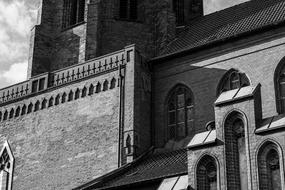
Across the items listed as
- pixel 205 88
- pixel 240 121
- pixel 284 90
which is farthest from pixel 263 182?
pixel 205 88

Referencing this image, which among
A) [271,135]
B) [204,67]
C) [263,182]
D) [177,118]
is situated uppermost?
[204,67]

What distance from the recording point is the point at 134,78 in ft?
75.6

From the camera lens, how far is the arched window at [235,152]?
1366cm

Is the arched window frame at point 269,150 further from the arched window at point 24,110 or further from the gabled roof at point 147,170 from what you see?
the arched window at point 24,110

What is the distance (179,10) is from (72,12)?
5758 millimetres

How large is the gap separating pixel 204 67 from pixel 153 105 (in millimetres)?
2589

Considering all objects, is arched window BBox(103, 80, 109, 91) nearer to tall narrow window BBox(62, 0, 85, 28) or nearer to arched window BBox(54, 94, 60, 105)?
arched window BBox(54, 94, 60, 105)

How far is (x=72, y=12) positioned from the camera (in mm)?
28984

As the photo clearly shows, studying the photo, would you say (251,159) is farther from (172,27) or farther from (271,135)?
(172,27)

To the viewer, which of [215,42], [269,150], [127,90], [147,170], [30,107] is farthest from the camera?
[30,107]

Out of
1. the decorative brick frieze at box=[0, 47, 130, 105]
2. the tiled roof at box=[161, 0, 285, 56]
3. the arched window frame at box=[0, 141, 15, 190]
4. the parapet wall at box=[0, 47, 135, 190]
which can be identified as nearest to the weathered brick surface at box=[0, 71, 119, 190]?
the parapet wall at box=[0, 47, 135, 190]

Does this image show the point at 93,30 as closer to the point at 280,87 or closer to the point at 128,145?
the point at 128,145

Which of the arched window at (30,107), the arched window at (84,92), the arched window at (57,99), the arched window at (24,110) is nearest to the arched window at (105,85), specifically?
the arched window at (84,92)

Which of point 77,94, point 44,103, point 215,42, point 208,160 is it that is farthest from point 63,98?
point 208,160
